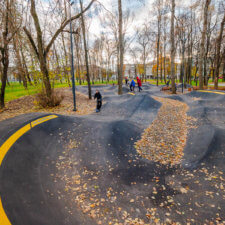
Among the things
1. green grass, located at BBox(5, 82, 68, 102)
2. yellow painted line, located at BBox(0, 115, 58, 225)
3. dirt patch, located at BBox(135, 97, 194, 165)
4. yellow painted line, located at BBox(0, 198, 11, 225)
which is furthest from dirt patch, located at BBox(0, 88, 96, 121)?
yellow painted line, located at BBox(0, 198, 11, 225)

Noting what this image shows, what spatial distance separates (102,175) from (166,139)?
400 centimetres

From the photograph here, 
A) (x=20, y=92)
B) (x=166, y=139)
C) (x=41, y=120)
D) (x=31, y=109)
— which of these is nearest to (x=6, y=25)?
(x=31, y=109)

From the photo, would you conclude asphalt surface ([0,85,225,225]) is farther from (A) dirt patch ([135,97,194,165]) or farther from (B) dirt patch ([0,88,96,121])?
(B) dirt patch ([0,88,96,121])

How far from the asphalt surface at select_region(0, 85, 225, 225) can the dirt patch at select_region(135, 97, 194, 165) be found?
349 millimetres

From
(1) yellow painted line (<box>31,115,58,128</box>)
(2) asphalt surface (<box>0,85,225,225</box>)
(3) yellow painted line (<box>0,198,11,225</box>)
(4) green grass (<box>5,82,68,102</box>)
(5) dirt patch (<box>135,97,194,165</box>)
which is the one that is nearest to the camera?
(3) yellow painted line (<box>0,198,11,225</box>)

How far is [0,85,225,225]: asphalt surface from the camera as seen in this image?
3.49 metres

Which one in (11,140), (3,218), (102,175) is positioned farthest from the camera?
(11,140)

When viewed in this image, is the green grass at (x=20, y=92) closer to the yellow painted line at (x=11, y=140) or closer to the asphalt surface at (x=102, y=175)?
the yellow painted line at (x=11, y=140)

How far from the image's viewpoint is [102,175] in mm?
4930

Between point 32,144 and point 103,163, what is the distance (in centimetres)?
292

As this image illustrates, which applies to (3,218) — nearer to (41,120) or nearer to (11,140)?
(11,140)

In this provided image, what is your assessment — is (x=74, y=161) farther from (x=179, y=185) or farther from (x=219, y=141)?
(x=219, y=141)

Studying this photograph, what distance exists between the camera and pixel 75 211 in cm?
365

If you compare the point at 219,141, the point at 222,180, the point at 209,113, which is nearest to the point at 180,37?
the point at 209,113
